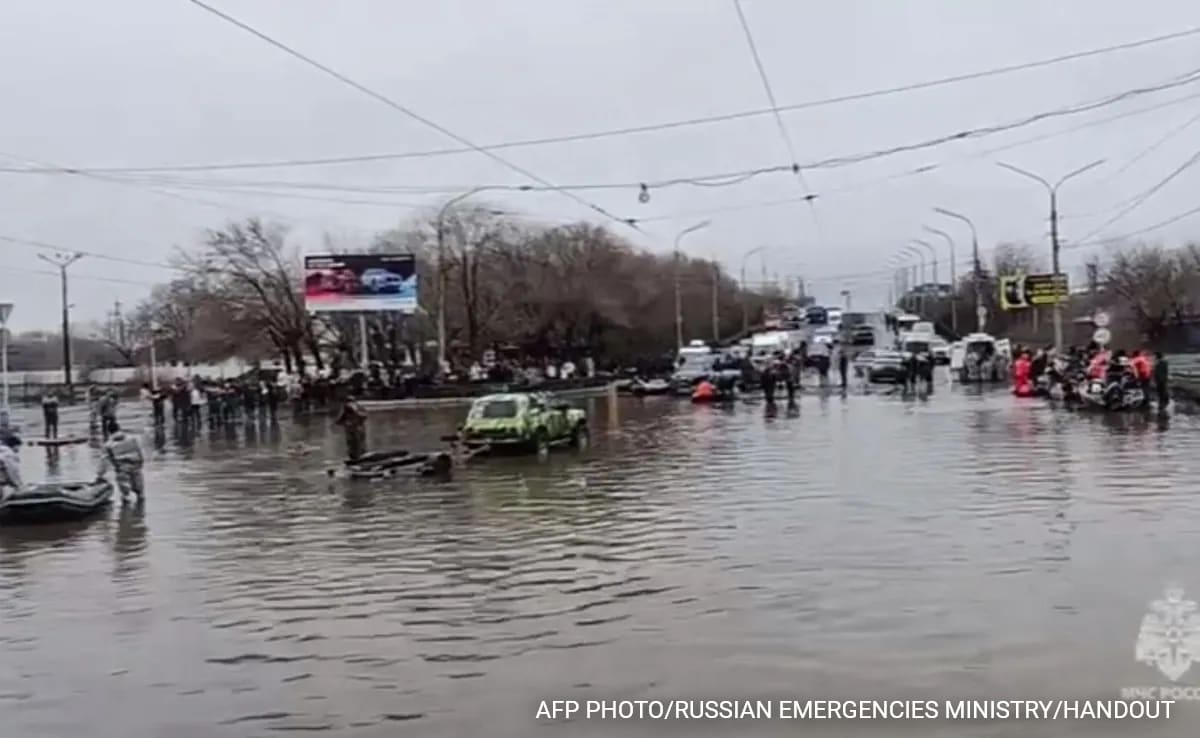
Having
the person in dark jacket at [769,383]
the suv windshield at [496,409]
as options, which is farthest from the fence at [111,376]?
the suv windshield at [496,409]

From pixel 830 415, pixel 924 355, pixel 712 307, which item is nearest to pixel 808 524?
pixel 830 415

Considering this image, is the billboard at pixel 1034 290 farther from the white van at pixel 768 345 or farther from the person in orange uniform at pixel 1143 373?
the person in orange uniform at pixel 1143 373

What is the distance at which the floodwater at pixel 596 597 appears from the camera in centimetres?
958

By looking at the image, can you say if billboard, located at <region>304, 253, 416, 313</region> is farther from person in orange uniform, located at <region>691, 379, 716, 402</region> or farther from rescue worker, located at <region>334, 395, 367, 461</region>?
rescue worker, located at <region>334, 395, 367, 461</region>

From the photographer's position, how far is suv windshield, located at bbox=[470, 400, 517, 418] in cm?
3253

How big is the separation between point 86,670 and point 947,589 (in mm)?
6859

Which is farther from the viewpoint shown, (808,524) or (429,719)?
(808,524)

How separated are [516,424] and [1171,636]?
22086 mm

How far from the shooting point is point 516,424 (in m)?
32.2

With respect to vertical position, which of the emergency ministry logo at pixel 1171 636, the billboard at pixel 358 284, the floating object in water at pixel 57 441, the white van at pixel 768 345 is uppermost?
the billboard at pixel 358 284

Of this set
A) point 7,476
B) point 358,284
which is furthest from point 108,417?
point 358,284

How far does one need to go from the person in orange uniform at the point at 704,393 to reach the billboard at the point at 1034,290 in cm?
1415

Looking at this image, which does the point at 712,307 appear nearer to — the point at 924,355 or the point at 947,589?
the point at 924,355

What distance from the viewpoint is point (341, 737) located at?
884 centimetres
